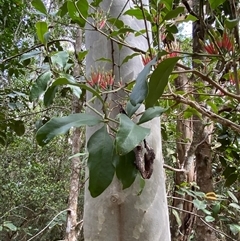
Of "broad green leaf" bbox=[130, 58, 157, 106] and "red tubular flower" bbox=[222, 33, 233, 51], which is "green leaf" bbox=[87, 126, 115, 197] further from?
"red tubular flower" bbox=[222, 33, 233, 51]

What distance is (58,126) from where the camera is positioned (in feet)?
1.22

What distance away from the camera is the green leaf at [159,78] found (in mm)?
376

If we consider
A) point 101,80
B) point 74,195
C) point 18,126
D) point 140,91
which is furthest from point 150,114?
point 74,195

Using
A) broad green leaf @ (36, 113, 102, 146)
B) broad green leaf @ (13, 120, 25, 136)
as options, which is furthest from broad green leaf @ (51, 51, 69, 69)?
broad green leaf @ (13, 120, 25, 136)

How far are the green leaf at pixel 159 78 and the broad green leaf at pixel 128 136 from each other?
0.06 meters

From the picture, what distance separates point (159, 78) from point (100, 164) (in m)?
0.12

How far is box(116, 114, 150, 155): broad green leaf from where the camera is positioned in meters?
0.32

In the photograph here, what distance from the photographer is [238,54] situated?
0.47 m

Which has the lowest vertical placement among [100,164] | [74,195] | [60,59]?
[74,195]

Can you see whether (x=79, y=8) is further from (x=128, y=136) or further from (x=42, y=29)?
(x=128, y=136)

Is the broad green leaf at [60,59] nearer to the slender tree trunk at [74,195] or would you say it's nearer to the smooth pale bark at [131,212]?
the smooth pale bark at [131,212]

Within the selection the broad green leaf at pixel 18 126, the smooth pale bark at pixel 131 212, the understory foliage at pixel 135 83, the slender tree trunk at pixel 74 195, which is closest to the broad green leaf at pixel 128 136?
the understory foliage at pixel 135 83

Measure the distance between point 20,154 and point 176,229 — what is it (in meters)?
2.47

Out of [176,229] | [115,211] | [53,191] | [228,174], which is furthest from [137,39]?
[53,191]
